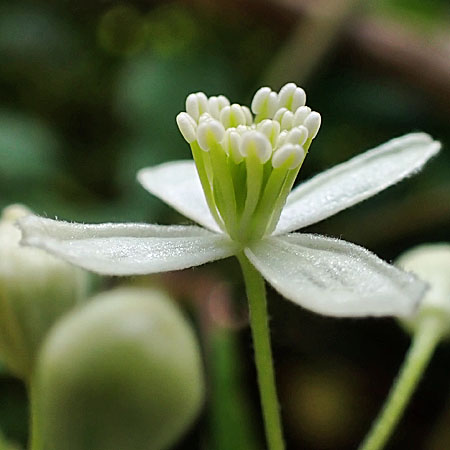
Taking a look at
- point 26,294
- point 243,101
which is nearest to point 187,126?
point 26,294

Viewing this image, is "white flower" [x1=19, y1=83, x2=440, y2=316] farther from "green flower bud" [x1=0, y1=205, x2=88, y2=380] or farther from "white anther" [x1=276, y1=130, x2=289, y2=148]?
"green flower bud" [x1=0, y1=205, x2=88, y2=380]

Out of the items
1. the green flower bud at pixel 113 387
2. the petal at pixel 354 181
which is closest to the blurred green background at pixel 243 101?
the green flower bud at pixel 113 387

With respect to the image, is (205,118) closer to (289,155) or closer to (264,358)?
(289,155)

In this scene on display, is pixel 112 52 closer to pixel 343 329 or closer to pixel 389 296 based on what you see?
pixel 343 329

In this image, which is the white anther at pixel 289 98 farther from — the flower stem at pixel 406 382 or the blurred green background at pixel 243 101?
the blurred green background at pixel 243 101

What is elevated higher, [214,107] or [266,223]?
[214,107]

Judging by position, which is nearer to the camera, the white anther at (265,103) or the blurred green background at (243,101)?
the white anther at (265,103)
